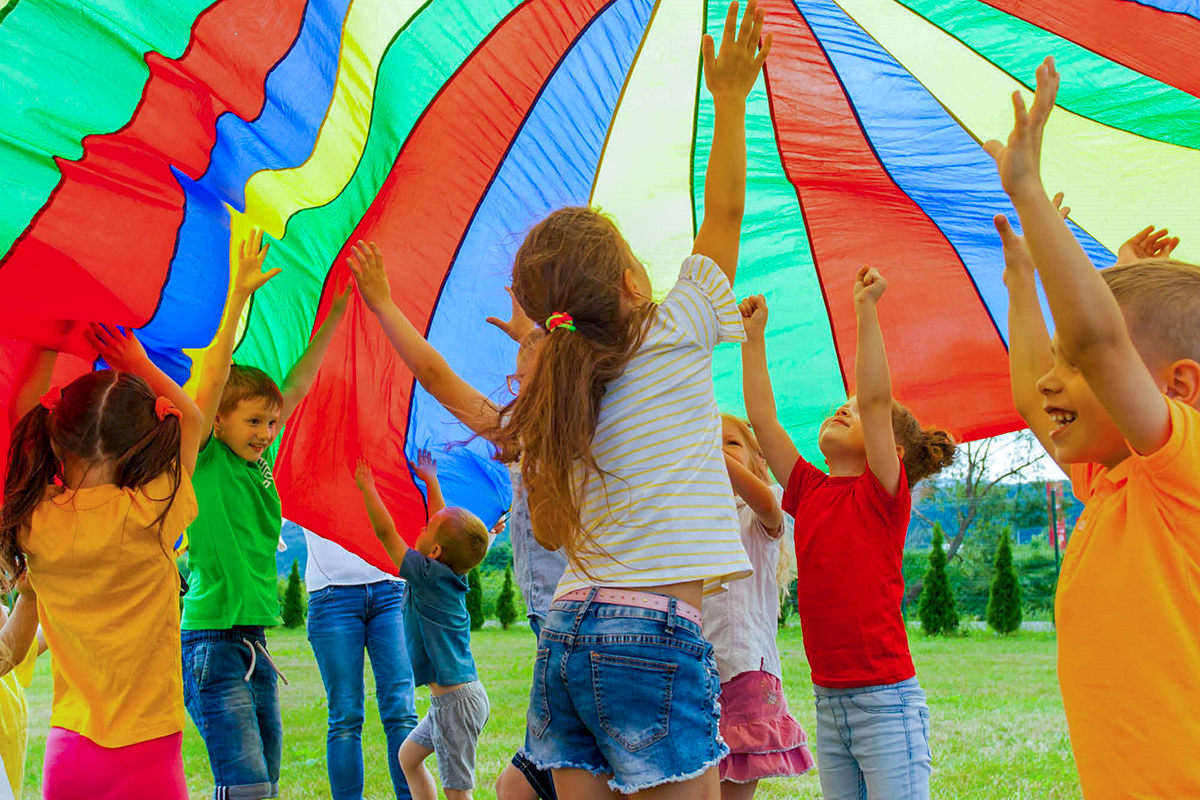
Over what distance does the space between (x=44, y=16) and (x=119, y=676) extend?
1378 millimetres

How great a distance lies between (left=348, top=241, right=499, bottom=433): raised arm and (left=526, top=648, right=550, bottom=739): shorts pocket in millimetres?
430

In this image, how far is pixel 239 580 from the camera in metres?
2.91

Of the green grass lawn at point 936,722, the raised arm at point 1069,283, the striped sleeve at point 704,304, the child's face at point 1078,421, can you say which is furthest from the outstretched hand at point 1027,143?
the green grass lawn at point 936,722

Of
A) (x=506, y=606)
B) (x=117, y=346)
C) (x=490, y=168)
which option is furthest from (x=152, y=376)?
(x=506, y=606)

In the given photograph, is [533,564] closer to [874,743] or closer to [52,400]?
[874,743]

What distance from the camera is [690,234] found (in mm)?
3303

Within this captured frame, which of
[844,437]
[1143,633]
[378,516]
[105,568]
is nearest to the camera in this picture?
[1143,633]

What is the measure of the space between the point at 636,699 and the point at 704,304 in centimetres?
67

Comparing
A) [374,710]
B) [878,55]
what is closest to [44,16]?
[878,55]

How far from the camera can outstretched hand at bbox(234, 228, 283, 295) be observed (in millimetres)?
2418

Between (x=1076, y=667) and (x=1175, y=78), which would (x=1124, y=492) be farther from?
(x=1175, y=78)

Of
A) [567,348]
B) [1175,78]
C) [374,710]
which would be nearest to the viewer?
[567,348]

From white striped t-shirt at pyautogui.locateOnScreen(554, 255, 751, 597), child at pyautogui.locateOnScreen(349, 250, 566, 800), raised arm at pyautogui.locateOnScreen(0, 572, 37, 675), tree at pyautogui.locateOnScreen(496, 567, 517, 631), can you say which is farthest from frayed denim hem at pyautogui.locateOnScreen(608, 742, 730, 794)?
tree at pyautogui.locateOnScreen(496, 567, 517, 631)

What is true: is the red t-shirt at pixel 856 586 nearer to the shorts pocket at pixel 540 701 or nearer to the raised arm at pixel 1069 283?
the shorts pocket at pixel 540 701
